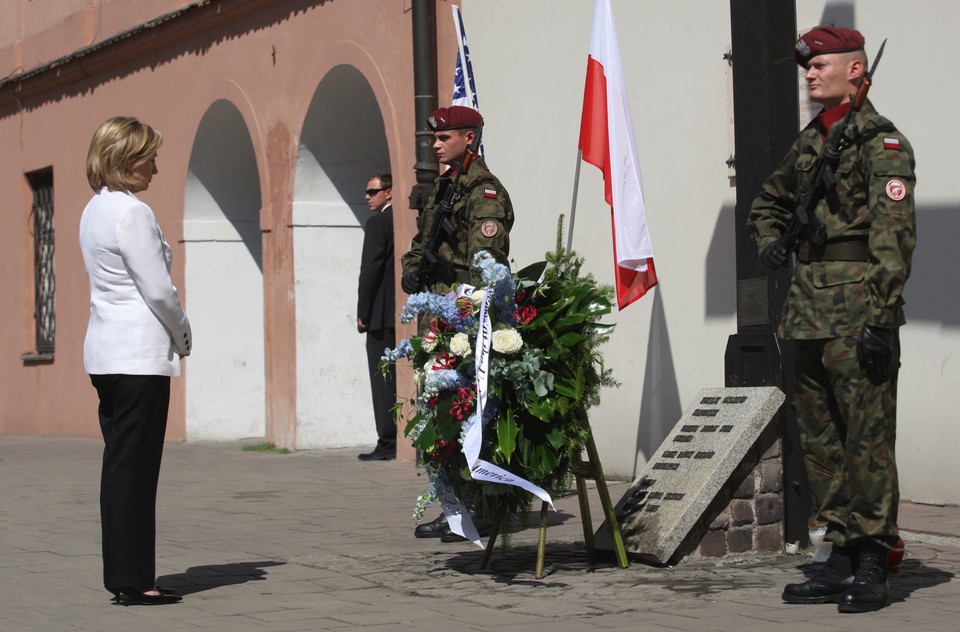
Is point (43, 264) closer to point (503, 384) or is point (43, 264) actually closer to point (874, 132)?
point (503, 384)

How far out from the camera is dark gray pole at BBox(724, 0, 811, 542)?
21.2ft

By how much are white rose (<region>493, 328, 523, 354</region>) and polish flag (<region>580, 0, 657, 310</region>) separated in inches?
116

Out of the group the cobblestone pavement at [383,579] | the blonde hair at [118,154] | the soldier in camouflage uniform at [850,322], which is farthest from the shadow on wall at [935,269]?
the blonde hair at [118,154]

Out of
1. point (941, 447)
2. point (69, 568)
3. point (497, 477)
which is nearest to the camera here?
point (497, 477)

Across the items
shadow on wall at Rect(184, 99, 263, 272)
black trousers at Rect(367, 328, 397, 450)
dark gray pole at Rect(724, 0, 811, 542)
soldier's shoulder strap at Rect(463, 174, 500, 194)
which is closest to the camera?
dark gray pole at Rect(724, 0, 811, 542)

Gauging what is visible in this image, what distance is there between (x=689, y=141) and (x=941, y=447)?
242 centimetres

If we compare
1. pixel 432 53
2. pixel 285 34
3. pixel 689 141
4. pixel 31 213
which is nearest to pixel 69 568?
pixel 689 141

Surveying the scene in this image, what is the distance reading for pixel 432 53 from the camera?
37.5ft

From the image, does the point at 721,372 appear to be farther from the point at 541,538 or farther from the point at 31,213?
the point at 31,213

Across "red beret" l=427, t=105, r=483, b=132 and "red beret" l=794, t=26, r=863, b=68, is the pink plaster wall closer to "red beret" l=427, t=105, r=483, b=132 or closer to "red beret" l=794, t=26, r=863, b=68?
"red beret" l=427, t=105, r=483, b=132

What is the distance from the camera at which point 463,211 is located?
23.5ft

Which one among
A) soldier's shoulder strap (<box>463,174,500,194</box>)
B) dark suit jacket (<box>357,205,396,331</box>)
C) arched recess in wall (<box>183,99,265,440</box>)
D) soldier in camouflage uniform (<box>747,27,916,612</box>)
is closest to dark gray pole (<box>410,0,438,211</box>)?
dark suit jacket (<box>357,205,396,331</box>)

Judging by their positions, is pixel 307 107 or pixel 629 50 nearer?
pixel 629 50

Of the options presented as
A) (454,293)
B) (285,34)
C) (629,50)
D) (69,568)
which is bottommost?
(69,568)
